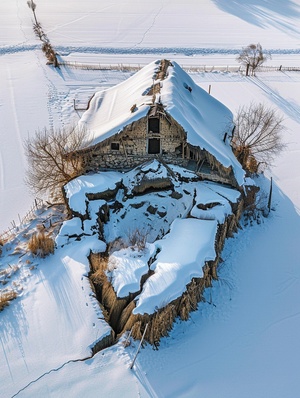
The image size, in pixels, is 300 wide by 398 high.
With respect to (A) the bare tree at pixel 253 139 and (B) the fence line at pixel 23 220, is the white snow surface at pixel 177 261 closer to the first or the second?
(B) the fence line at pixel 23 220

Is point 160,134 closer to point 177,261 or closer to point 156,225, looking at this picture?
point 156,225

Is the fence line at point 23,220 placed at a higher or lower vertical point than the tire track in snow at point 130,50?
lower

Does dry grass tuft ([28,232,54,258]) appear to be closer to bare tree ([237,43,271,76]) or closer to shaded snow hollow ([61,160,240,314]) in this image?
shaded snow hollow ([61,160,240,314])

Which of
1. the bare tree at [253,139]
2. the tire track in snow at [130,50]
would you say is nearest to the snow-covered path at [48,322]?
the bare tree at [253,139]

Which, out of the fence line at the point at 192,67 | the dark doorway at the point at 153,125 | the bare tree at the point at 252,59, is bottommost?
the dark doorway at the point at 153,125

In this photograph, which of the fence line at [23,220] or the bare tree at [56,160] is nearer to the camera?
Answer: the fence line at [23,220]

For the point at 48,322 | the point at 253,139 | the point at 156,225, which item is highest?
the point at 253,139

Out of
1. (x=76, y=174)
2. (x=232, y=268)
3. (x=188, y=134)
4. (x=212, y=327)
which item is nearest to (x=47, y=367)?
(x=212, y=327)

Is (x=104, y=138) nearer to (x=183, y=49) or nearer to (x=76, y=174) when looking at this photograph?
(x=76, y=174)

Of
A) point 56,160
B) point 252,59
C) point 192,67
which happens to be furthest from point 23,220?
point 252,59
